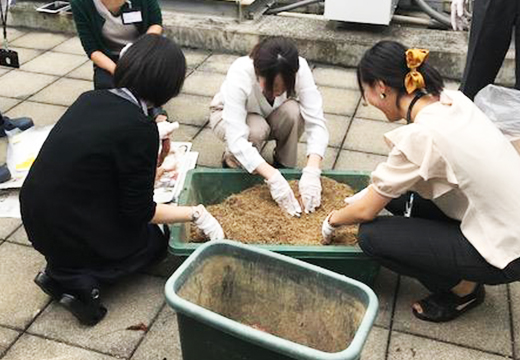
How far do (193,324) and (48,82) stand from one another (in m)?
3.25

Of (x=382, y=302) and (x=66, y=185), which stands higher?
(x=66, y=185)

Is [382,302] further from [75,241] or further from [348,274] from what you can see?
[75,241]

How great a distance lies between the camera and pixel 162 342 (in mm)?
2197

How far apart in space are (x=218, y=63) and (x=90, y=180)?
9.49ft

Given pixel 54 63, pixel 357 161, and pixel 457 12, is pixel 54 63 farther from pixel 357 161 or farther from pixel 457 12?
pixel 457 12

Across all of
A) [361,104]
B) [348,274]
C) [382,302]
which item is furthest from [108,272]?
[361,104]

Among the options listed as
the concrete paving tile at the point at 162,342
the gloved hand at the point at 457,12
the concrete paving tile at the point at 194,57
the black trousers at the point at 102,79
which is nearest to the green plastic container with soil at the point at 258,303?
the concrete paving tile at the point at 162,342

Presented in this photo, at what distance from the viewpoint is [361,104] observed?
4152 mm

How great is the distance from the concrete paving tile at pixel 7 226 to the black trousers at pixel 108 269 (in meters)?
0.59

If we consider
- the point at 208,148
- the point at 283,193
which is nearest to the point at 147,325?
the point at 283,193

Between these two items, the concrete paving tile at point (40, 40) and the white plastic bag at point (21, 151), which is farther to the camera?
the concrete paving tile at point (40, 40)

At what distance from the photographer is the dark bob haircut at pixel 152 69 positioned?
1999mm

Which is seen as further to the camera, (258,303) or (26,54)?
(26,54)

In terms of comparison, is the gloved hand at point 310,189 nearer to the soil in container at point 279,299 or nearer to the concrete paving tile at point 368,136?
the soil in container at point 279,299
